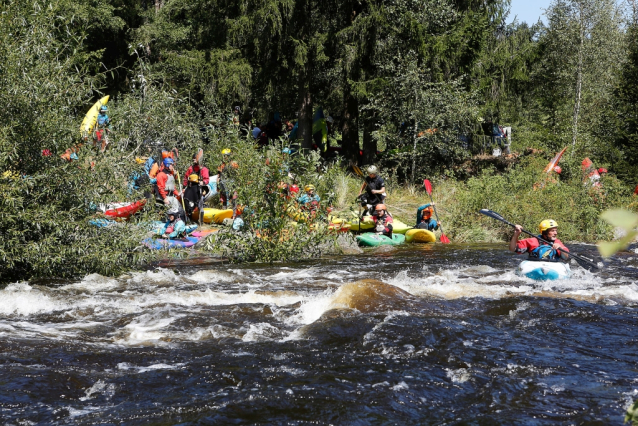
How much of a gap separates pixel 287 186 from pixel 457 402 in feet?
22.5

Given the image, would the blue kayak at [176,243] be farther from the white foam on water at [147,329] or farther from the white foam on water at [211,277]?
the white foam on water at [147,329]

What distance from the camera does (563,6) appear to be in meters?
29.5

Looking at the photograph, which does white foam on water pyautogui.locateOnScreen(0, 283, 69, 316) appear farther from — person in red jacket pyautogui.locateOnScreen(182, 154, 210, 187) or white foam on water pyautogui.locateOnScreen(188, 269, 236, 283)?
person in red jacket pyautogui.locateOnScreen(182, 154, 210, 187)

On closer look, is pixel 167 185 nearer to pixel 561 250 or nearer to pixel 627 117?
pixel 561 250

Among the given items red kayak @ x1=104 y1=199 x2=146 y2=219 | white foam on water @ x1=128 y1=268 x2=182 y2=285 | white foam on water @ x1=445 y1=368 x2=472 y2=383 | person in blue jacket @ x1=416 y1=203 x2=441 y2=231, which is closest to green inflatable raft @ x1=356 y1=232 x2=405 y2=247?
person in blue jacket @ x1=416 y1=203 x2=441 y2=231

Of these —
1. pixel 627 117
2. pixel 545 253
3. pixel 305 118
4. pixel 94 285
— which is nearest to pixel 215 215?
pixel 305 118

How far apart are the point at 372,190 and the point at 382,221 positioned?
66 centimetres

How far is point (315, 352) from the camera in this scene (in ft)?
18.2

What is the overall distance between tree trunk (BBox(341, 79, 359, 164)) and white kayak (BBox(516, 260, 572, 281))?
10343 millimetres

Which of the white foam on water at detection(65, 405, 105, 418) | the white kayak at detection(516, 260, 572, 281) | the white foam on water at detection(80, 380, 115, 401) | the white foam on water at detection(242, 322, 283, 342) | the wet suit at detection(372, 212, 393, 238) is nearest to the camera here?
the white foam on water at detection(65, 405, 105, 418)

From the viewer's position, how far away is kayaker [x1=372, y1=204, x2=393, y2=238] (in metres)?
13.4

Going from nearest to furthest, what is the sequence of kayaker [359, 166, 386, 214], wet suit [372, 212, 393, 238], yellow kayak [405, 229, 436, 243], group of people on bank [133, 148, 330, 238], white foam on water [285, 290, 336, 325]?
white foam on water [285, 290, 336, 325] → group of people on bank [133, 148, 330, 238] → yellow kayak [405, 229, 436, 243] → wet suit [372, 212, 393, 238] → kayaker [359, 166, 386, 214]

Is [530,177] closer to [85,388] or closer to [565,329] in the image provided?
[565,329]

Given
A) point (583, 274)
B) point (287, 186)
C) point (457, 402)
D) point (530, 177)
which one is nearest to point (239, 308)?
point (457, 402)
